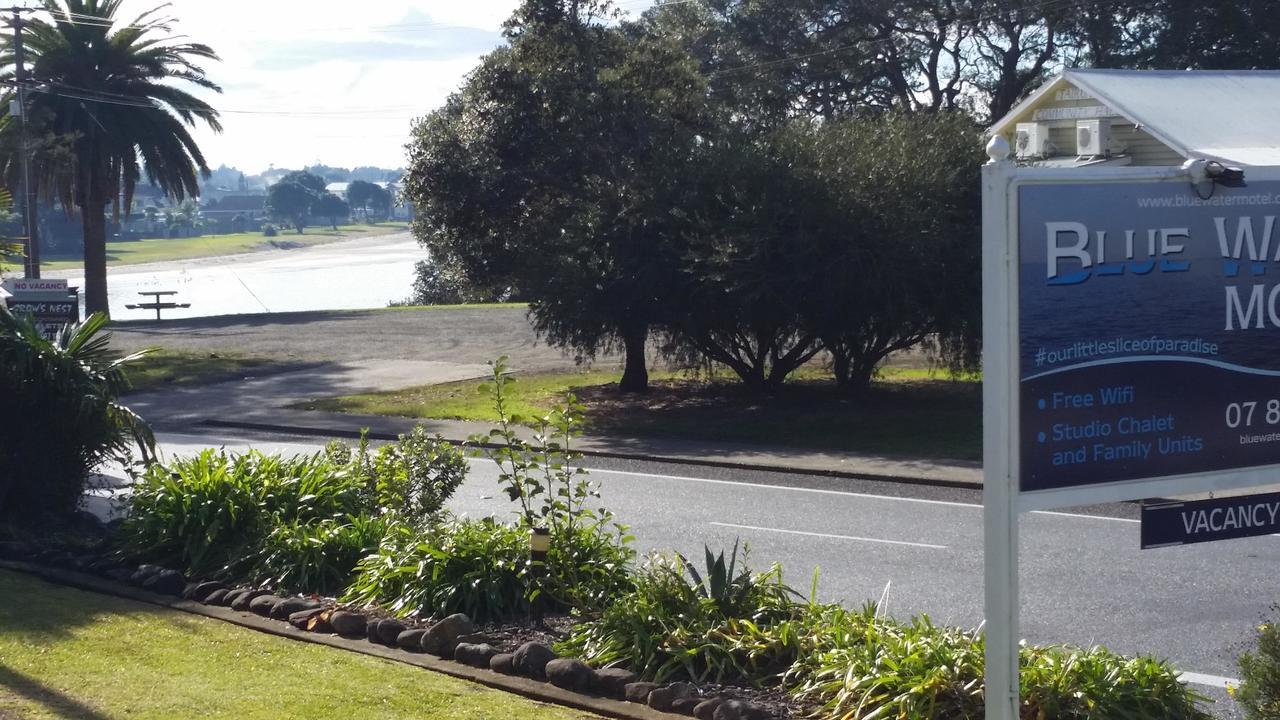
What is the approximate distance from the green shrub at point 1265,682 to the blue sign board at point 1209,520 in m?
Result: 0.43

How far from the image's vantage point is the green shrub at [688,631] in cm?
716

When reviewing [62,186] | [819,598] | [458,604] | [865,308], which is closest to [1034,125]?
[865,308]

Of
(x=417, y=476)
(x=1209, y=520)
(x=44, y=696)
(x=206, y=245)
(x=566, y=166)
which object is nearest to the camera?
Answer: (x=1209, y=520)

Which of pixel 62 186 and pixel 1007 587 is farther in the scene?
pixel 62 186

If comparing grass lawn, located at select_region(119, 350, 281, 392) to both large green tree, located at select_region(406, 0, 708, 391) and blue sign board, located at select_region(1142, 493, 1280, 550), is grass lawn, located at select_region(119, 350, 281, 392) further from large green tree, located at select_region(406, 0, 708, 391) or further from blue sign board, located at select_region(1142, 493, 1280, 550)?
blue sign board, located at select_region(1142, 493, 1280, 550)

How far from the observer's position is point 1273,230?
5.55 meters

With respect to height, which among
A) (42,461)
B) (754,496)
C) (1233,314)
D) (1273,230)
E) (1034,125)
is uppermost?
(1034,125)

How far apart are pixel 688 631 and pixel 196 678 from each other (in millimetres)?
2588

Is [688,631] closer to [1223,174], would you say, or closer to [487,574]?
[487,574]

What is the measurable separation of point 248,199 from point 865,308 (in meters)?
136

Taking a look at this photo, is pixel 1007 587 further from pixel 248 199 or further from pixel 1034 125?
pixel 248 199

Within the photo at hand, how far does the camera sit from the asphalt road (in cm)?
912

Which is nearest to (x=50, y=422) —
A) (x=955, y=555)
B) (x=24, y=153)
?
(x=955, y=555)

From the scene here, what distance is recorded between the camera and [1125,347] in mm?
5219
